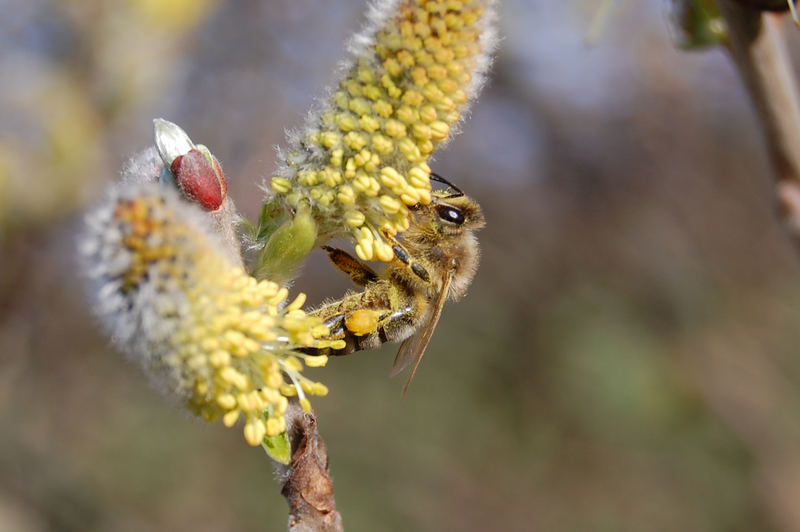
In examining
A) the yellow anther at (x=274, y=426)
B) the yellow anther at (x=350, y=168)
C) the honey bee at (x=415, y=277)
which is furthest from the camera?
the honey bee at (x=415, y=277)

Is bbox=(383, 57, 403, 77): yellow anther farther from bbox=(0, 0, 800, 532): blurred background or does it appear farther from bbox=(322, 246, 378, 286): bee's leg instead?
bbox=(0, 0, 800, 532): blurred background

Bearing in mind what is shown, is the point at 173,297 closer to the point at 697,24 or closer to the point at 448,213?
the point at 448,213

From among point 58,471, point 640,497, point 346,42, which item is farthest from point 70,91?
point 640,497

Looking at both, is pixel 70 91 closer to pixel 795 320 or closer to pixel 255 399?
pixel 255 399

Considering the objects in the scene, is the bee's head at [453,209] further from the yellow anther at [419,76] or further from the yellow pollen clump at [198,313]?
the yellow pollen clump at [198,313]

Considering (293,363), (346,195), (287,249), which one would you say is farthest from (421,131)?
(293,363)

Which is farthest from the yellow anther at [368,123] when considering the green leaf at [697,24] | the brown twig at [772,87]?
the green leaf at [697,24]
